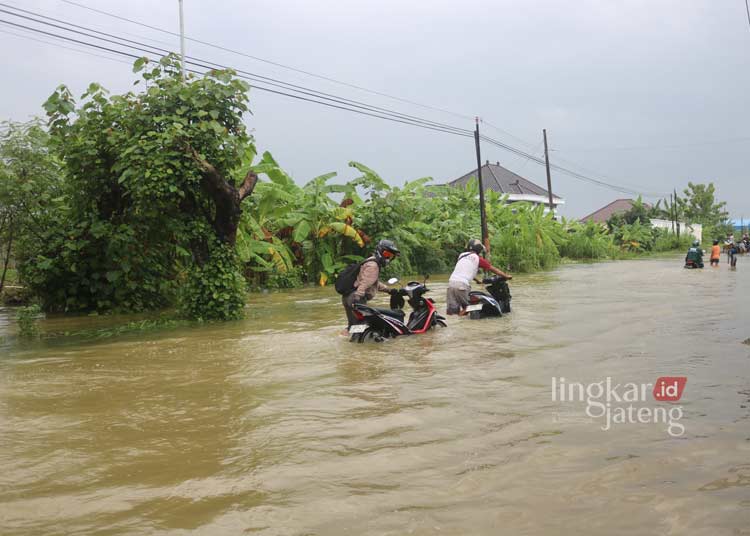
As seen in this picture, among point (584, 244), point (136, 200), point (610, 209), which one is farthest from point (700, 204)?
point (136, 200)

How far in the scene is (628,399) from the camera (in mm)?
5699

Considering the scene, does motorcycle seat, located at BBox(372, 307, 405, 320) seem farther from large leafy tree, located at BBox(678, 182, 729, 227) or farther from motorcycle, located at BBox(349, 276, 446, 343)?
large leafy tree, located at BBox(678, 182, 729, 227)

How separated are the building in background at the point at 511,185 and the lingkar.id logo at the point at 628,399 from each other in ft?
131

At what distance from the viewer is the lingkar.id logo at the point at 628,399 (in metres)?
5.07

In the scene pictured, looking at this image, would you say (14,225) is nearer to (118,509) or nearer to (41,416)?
(41,416)

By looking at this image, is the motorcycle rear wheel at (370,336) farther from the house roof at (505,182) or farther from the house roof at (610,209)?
the house roof at (610,209)

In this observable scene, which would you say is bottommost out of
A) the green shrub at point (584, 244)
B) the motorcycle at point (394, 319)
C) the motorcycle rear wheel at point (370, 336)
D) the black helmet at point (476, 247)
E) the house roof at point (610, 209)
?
the motorcycle rear wheel at point (370, 336)

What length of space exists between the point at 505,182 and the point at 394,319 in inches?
1598

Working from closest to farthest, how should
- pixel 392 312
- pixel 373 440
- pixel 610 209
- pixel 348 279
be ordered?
pixel 373 440 < pixel 348 279 < pixel 392 312 < pixel 610 209

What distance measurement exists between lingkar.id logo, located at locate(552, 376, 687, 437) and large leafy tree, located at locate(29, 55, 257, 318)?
739cm

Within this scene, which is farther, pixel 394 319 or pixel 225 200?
pixel 225 200

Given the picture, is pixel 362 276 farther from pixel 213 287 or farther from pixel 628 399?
pixel 628 399

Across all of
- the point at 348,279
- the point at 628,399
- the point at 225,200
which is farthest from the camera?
the point at 225,200

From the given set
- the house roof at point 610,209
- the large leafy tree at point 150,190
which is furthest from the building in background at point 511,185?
the large leafy tree at point 150,190
